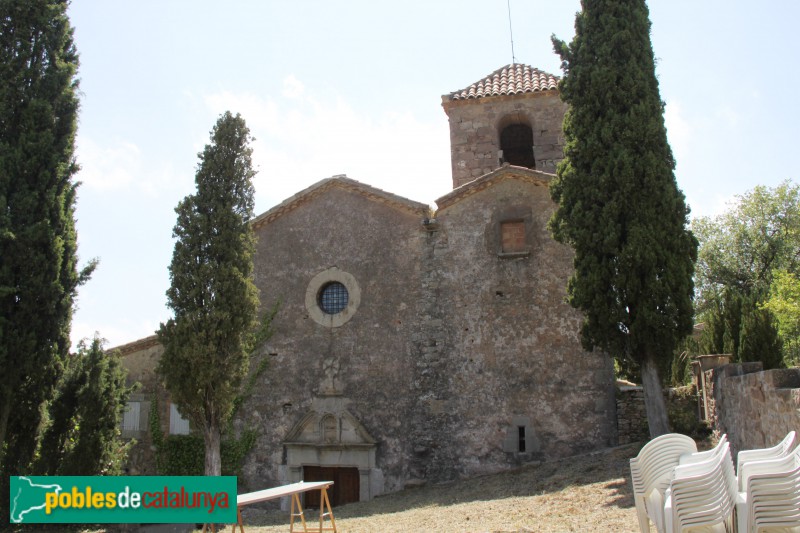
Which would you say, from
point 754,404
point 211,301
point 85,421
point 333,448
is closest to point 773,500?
point 754,404

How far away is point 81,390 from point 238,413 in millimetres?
3950

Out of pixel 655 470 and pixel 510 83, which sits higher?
pixel 510 83

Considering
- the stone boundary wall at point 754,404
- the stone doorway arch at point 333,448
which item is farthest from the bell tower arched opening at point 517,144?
the stone boundary wall at point 754,404

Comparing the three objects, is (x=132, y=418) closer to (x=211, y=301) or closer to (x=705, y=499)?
(x=211, y=301)

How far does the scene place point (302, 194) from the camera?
1489 cm

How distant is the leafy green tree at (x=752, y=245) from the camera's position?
2603 cm

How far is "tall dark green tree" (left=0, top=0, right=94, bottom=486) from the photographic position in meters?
9.87

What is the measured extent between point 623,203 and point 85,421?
9.42 metres

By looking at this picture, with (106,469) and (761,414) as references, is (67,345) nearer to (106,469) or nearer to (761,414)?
(106,469)

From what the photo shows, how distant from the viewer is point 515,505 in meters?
9.08

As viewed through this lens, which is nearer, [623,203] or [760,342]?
[623,203]

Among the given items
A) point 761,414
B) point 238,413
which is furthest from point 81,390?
point 761,414

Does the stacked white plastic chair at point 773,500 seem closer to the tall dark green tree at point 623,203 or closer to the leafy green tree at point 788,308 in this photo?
the tall dark green tree at point 623,203

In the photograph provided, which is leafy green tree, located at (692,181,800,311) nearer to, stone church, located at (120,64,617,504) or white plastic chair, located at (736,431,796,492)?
stone church, located at (120,64,617,504)
